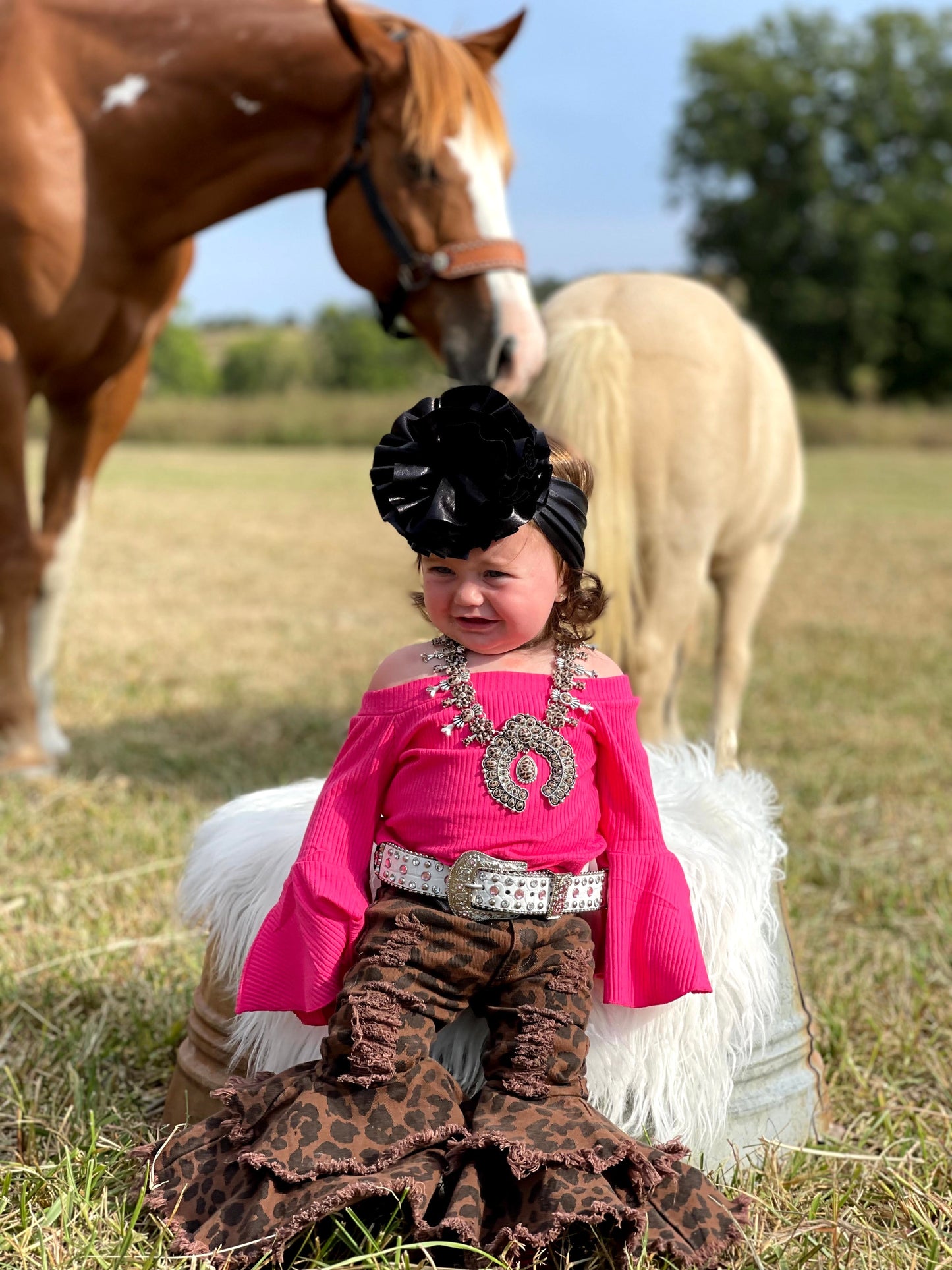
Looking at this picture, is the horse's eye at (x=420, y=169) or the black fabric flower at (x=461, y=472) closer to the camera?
the black fabric flower at (x=461, y=472)

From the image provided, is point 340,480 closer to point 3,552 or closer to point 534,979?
point 3,552

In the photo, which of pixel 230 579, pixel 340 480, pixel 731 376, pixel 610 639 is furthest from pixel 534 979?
pixel 340 480

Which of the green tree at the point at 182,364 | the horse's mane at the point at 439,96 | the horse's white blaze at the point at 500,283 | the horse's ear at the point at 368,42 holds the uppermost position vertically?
the horse's ear at the point at 368,42

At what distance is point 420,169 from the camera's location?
3230 millimetres

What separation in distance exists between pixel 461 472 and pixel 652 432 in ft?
6.18

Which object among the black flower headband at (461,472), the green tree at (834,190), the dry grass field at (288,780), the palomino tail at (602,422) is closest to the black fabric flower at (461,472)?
the black flower headband at (461,472)

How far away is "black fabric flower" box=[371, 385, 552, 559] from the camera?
5.10 feet

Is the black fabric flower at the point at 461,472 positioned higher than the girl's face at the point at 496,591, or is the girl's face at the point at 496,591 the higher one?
the black fabric flower at the point at 461,472

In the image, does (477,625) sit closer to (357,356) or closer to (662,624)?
(662,624)

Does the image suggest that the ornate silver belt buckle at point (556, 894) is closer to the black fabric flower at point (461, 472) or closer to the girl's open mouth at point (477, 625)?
the girl's open mouth at point (477, 625)

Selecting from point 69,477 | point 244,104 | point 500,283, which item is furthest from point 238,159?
point 69,477

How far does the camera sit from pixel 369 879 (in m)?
1.74

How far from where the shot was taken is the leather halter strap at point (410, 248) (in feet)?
10.6

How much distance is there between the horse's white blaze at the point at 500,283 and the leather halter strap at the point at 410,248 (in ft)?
0.12
